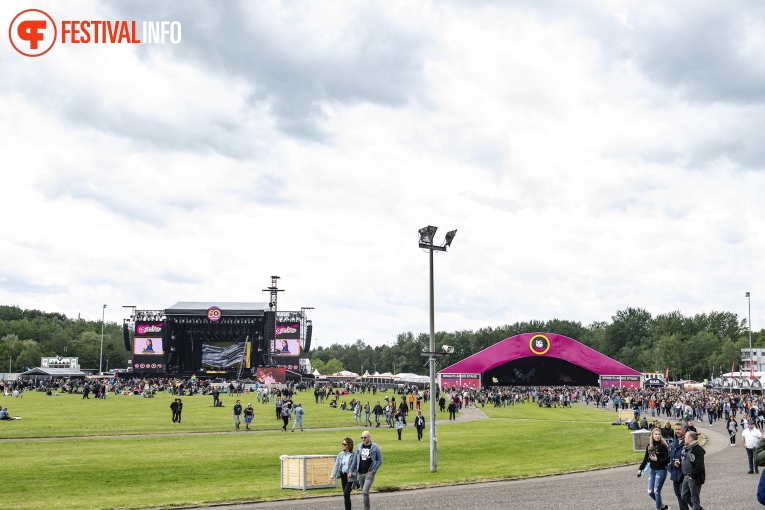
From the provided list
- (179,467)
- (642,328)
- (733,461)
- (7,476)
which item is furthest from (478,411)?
(642,328)

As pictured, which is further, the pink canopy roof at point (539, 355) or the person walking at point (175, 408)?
the pink canopy roof at point (539, 355)

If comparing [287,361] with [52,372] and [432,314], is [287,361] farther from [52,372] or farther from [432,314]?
[432,314]

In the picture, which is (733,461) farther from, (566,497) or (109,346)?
(109,346)

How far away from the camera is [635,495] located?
1950 centimetres

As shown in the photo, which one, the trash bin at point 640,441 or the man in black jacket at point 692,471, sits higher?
the man in black jacket at point 692,471

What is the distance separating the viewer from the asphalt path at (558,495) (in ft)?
58.9

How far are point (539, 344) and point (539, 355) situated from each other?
1535 millimetres

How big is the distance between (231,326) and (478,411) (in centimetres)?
5046

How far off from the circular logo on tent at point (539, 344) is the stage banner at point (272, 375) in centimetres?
3148

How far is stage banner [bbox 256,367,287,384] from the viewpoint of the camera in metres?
89.5

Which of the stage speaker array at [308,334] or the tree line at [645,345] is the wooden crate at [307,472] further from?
the tree line at [645,345]

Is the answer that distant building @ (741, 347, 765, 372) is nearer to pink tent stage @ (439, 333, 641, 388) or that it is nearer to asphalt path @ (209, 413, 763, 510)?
pink tent stage @ (439, 333, 641, 388)

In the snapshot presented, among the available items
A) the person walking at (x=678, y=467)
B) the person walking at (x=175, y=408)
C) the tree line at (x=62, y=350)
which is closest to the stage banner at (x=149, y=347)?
the person walking at (x=175, y=408)

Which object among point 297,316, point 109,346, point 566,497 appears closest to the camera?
point 566,497
